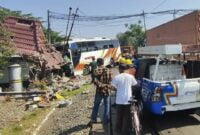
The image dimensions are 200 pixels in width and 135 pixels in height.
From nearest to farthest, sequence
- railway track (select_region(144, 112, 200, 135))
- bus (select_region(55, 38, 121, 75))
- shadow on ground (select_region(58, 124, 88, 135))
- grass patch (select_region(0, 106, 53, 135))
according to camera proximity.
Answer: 1. railway track (select_region(144, 112, 200, 135))
2. shadow on ground (select_region(58, 124, 88, 135))
3. grass patch (select_region(0, 106, 53, 135))
4. bus (select_region(55, 38, 121, 75))

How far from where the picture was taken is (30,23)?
26250 mm

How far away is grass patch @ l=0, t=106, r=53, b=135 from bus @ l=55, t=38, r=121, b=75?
19.0 m

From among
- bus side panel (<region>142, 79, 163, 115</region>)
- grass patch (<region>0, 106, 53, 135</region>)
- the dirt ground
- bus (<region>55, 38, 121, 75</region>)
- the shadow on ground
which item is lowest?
grass patch (<region>0, 106, 53, 135</region>)

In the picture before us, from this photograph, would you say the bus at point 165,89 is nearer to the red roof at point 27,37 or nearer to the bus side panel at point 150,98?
the bus side panel at point 150,98

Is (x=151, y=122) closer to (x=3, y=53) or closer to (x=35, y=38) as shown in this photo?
(x=3, y=53)

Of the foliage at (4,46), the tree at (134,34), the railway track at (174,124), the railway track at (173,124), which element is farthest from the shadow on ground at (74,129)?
the tree at (134,34)

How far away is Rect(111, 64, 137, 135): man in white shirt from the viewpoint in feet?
28.5

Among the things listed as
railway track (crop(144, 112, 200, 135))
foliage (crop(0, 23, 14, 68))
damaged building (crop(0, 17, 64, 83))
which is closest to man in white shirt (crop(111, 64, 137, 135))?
railway track (crop(144, 112, 200, 135))

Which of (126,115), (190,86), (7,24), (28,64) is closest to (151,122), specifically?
(190,86)

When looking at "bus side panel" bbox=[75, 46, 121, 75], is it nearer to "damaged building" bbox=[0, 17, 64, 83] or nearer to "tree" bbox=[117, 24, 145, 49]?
"damaged building" bbox=[0, 17, 64, 83]

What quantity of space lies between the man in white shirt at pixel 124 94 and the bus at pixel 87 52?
25.4 metres

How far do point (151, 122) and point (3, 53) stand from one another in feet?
38.5

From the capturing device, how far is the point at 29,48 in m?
25.5

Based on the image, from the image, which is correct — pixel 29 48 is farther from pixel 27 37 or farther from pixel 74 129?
pixel 74 129
